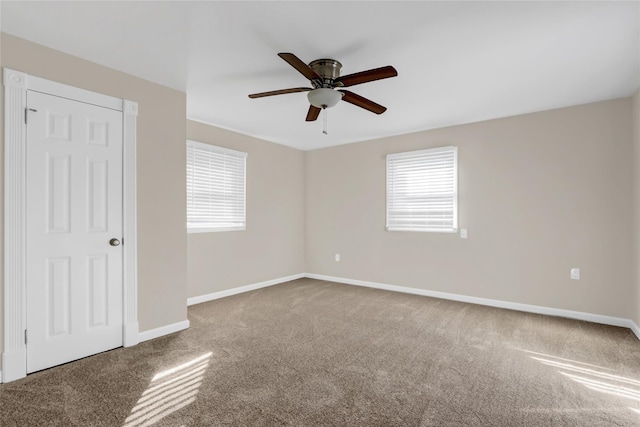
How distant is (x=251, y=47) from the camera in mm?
2572

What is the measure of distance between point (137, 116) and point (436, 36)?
277cm

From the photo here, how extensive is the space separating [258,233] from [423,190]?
9.12ft

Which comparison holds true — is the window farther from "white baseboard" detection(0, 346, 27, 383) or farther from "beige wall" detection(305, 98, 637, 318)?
"white baseboard" detection(0, 346, 27, 383)

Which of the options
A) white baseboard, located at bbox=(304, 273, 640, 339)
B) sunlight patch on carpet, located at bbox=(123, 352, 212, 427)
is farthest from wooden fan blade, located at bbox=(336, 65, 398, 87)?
white baseboard, located at bbox=(304, 273, 640, 339)

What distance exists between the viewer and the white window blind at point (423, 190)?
479 centimetres

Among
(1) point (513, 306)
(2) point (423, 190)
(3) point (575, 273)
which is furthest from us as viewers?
(2) point (423, 190)

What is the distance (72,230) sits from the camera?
108 inches

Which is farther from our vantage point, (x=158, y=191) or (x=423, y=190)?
(x=423, y=190)

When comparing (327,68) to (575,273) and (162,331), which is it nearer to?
A: (162,331)

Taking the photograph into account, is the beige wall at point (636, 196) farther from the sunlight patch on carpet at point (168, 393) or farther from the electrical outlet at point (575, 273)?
the sunlight patch on carpet at point (168, 393)

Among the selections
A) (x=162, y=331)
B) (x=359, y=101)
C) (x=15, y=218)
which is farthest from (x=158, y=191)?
(x=359, y=101)

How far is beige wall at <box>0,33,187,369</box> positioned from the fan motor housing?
165 cm

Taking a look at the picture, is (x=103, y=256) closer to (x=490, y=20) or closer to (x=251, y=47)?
(x=251, y=47)

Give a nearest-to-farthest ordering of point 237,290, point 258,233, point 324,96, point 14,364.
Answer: point 14,364, point 324,96, point 237,290, point 258,233
